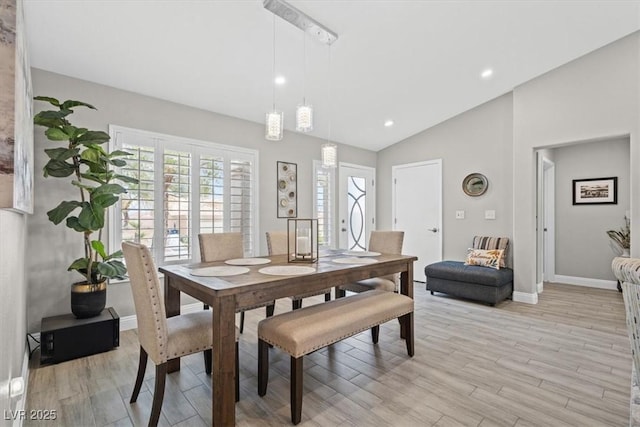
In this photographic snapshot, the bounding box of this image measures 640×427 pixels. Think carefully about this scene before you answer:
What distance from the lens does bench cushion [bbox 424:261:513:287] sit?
3.93 metres

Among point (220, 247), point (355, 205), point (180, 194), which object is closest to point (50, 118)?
point (180, 194)

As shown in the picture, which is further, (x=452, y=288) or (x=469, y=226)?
(x=469, y=226)

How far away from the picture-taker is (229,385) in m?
1.64

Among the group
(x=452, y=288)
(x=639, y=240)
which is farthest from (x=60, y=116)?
(x=639, y=240)

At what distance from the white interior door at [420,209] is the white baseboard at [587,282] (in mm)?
2160

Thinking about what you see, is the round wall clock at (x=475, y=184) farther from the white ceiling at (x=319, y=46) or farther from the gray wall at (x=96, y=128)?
the gray wall at (x=96, y=128)

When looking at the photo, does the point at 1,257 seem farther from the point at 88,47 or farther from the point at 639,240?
the point at 639,240

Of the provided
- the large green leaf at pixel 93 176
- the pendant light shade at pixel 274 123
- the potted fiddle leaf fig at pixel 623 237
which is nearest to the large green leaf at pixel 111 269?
the large green leaf at pixel 93 176

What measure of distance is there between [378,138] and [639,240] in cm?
360

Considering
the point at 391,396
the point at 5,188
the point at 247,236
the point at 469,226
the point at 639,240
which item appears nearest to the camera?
the point at 5,188

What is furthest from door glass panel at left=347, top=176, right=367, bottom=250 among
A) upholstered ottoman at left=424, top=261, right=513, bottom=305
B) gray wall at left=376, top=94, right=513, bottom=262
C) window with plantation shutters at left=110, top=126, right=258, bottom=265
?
window with plantation shutters at left=110, top=126, right=258, bottom=265

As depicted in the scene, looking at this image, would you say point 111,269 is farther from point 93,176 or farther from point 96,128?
point 96,128

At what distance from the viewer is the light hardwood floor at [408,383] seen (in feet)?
5.98

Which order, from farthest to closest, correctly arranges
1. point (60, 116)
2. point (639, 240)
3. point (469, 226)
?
1. point (469, 226)
2. point (639, 240)
3. point (60, 116)
